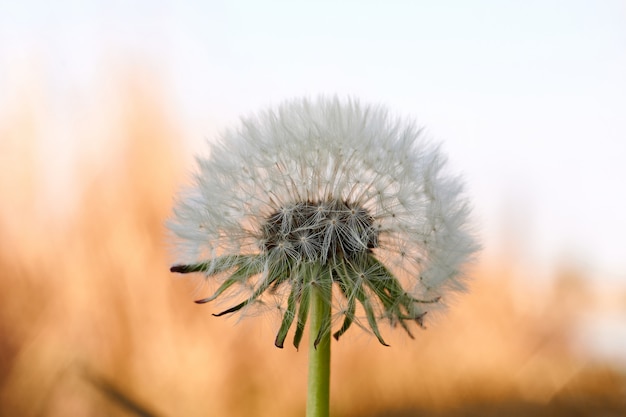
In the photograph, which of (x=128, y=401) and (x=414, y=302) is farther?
(x=128, y=401)

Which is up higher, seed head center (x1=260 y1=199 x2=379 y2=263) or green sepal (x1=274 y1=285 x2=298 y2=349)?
seed head center (x1=260 y1=199 x2=379 y2=263)

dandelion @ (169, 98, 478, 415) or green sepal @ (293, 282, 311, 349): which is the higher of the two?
dandelion @ (169, 98, 478, 415)

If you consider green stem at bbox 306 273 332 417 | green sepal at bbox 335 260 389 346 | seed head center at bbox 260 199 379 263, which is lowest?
green stem at bbox 306 273 332 417

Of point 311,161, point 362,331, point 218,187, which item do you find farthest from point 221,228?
point 362,331

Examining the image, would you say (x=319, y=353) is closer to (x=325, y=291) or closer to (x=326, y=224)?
(x=325, y=291)

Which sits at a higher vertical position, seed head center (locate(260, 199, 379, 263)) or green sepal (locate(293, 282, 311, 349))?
seed head center (locate(260, 199, 379, 263))

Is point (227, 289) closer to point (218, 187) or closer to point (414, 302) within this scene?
point (218, 187)

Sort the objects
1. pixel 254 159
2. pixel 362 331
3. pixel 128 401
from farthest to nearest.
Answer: pixel 128 401 → pixel 254 159 → pixel 362 331
